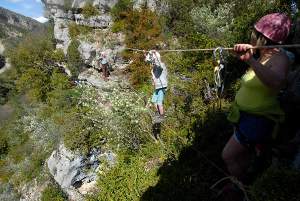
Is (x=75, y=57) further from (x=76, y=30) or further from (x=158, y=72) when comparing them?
(x=158, y=72)

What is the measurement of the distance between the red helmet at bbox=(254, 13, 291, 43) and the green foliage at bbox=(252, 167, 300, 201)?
1.04 m

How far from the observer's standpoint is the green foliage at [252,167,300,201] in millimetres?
2750

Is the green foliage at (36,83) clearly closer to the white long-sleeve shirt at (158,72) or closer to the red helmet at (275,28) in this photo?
the white long-sleeve shirt at (158,72)

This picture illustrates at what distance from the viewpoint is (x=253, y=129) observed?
3.04 metres

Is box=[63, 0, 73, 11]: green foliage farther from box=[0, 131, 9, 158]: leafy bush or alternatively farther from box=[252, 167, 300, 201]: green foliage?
box=[252, 167, 300, 201]: green foliage

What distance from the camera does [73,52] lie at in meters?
25.4

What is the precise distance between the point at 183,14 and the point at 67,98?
8.58m

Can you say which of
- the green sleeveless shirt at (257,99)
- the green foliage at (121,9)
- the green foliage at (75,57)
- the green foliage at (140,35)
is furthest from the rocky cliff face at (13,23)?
the green sleeveless shirt at (257,99)

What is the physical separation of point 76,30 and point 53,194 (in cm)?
1862

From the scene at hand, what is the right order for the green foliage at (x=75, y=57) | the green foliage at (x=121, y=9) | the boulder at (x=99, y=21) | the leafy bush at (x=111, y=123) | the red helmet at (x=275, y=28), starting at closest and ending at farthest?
the red helmet at (x=275, y=28) → the leafy bush at (x=111, y=123) → the green foliage at (x=121, y=9) → the boulder at (x=99, y=21) → the green foliage at (x=75, y=57)

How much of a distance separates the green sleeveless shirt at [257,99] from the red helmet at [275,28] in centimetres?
35

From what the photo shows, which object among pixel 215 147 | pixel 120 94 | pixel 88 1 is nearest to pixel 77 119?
pixel 120 94

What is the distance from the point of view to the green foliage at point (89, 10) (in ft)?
82.4

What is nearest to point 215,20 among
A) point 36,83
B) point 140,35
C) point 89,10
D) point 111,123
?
point 111,123
